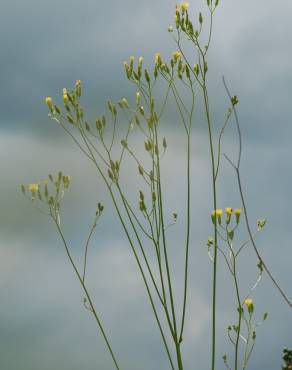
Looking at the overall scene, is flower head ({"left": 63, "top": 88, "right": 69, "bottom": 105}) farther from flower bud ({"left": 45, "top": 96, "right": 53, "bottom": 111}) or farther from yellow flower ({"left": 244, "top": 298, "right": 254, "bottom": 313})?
yellow flower ({"left": 244, "top": 298, "right": 254, "bottom": 313})

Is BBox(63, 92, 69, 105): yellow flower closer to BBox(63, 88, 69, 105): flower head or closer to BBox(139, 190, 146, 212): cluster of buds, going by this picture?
BBox(63, 88, 69, 105): flower head

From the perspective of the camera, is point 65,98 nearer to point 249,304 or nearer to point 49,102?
point 49,102

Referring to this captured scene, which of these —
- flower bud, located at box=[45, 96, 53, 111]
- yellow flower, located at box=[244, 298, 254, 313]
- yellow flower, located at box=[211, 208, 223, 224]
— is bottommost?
yellow flower, located at box=[244, 298, 254, 313]

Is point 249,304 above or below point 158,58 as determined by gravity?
below

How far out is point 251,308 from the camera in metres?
3.96

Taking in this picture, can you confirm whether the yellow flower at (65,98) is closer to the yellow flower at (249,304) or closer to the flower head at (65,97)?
the flower head at (65,97)

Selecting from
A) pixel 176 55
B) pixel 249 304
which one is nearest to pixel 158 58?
pixel 176 55

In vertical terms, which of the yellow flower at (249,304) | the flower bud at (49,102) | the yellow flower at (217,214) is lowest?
the yellow flower at (249,304)

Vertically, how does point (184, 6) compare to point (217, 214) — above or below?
above

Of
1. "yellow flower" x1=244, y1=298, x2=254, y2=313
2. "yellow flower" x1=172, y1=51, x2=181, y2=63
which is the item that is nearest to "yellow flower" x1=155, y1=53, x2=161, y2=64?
"yellow flower" x1=172, y1=51, x2=181, y2=63

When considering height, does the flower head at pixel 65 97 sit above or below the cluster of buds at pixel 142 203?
above

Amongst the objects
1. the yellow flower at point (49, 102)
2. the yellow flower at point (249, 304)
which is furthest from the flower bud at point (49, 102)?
the yellow flower at point (249, 304)

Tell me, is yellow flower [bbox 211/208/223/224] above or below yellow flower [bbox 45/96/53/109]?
below

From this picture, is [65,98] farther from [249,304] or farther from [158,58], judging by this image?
[249,304]
